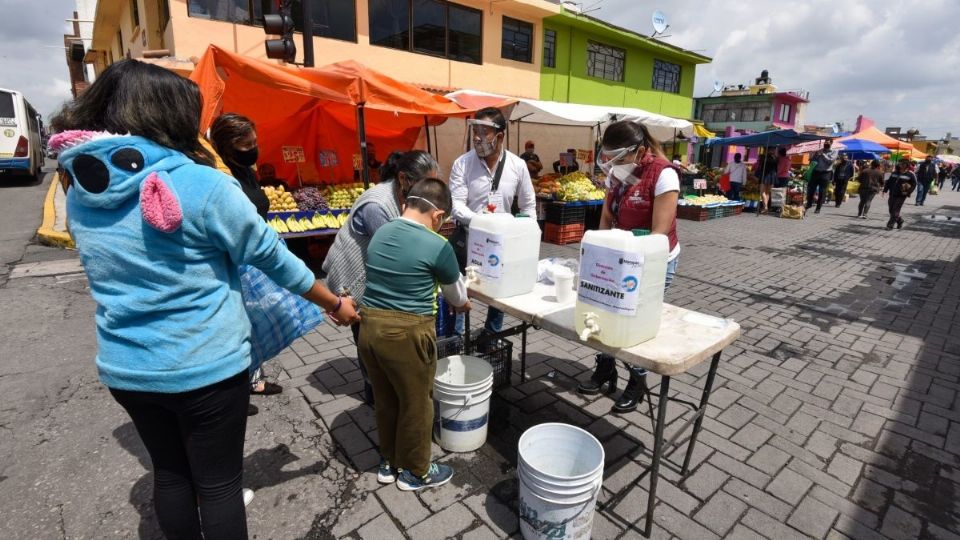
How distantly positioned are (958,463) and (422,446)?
3502 mm

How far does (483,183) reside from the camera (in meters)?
3.70

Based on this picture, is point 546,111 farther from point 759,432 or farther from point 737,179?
point 737,179

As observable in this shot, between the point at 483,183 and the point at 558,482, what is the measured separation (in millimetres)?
2328

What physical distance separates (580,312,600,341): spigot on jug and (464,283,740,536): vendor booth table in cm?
6

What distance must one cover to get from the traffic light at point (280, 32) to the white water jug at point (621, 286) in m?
5.73

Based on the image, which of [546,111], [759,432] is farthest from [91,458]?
[546,111]

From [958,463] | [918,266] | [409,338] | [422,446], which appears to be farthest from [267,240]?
[918,266]

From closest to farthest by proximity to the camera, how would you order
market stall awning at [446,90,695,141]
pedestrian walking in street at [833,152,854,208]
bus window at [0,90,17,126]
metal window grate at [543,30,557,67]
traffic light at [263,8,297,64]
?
1. traffic light at [263,8,297,64]
2. market stall awning at [446,90,695,141]
3. bus window at [0,90,17,126]
4. metal window grate at [543,30,557,67]
5. pedestrian walking in street at [833,152,854,208]

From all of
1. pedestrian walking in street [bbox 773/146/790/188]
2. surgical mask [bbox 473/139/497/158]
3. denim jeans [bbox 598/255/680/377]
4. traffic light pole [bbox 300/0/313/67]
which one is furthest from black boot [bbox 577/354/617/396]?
pedestrian walking in street [bbox 773/146/790/188]

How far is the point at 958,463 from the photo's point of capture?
304 centimetres

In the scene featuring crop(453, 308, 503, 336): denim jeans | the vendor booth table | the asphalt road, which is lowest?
the asphalt road

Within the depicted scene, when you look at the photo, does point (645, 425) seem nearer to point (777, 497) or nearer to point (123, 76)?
point (777, 497)

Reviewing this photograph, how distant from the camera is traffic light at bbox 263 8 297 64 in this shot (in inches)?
238

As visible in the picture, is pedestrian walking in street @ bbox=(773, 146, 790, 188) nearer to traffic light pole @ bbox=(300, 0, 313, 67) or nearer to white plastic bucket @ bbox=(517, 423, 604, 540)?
traffic light pole @ bbox=(300, 0, 313, 67)
